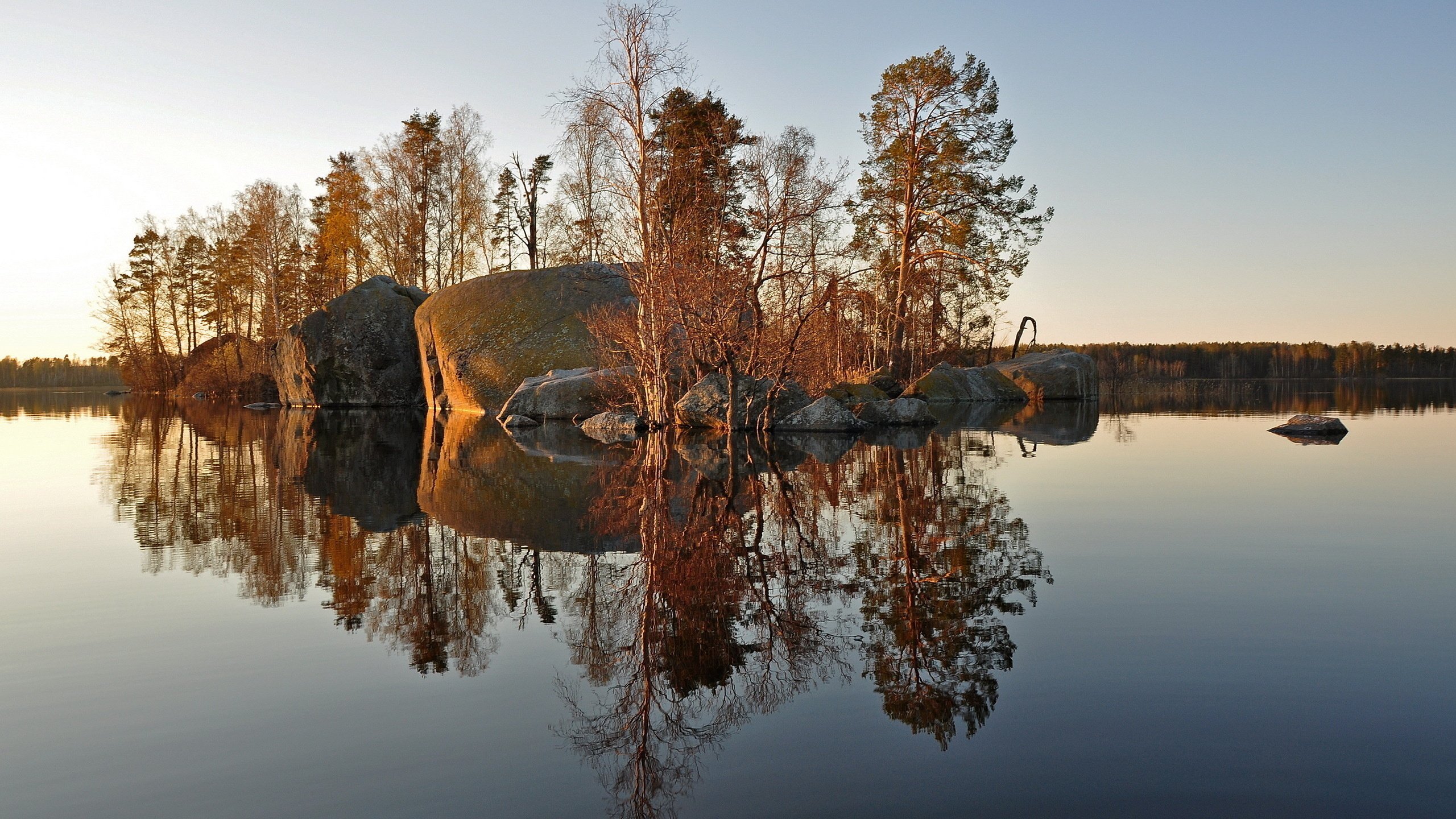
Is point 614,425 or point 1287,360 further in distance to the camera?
point 1287,360

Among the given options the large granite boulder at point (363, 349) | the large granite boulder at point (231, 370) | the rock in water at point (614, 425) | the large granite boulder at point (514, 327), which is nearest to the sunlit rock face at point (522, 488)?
the rock in water at point (614, 425)

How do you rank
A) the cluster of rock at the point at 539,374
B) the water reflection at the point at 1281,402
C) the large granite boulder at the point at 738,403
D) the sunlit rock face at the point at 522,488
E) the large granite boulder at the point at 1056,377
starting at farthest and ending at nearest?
the large granite boulder at the point at 1056,377
the water reflection at the point at 1281,402
the cluster of rock at the point at 539,374
the large granite boulder at the point at 738,403
the sunlit rock face at the point at 522,488

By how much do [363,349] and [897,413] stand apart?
2208 centimetres

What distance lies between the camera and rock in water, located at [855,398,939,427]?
803 inches

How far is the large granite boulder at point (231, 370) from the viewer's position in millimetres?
43938

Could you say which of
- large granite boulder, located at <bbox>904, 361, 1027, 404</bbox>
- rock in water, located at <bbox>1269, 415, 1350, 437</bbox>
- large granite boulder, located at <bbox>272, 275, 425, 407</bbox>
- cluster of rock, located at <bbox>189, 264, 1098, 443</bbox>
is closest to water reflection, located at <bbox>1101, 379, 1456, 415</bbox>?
large granite boulder, located at <bbox>904, 361, 1027, 404</bbox>

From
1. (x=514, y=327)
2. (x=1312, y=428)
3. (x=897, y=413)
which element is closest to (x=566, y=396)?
(x=514, y=327)

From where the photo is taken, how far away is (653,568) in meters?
5.72

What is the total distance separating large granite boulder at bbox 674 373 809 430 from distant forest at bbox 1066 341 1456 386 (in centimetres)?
7655

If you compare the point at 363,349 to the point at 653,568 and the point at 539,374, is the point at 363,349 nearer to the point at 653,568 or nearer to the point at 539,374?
the point at 539,374


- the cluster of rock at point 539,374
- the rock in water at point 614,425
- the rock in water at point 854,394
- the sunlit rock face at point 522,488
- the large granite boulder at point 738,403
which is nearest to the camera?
the sunlit rock face at point 522,488

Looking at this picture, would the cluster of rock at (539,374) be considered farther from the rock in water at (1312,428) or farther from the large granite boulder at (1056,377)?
the rock in water at (1312,428)

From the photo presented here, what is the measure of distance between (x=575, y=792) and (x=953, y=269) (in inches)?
1285

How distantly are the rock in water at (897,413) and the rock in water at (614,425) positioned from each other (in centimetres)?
511
